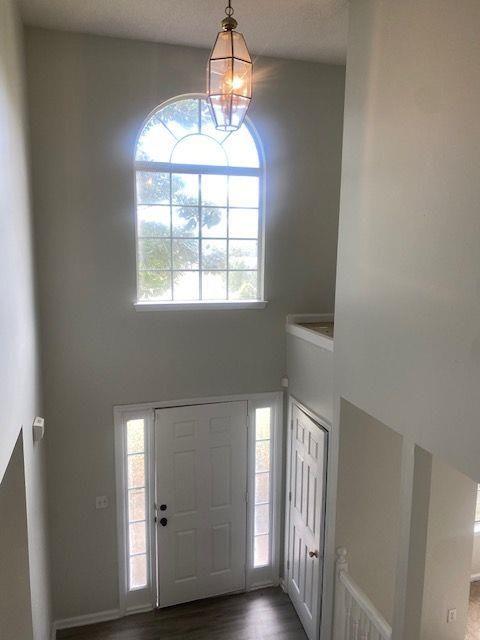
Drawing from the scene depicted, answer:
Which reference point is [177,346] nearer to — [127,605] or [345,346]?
[345,346]

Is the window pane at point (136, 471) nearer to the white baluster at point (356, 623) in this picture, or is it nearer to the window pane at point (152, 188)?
the white baluster at point (356, 623)

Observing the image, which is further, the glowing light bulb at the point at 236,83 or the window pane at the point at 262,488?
the window pane at the point at 262,488

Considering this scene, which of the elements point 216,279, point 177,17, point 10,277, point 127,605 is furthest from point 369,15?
point 127,605

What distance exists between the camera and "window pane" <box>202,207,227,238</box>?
176 inches

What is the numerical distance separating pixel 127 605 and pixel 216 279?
130 inches

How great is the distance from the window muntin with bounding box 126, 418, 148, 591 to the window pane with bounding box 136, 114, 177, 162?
2.45m

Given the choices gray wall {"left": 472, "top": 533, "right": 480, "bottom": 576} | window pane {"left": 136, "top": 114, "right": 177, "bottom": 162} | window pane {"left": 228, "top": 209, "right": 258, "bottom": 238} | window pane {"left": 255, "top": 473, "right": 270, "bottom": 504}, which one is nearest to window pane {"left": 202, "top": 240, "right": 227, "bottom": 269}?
window pane {"left": 228, "top": 209, "right": 258, "bottom": 238}

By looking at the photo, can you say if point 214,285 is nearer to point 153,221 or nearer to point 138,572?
point 153,221

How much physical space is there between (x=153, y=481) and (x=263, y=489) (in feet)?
3.86

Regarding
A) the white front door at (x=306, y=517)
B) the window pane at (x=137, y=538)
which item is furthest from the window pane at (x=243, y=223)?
the window pane at (x=137, y=538)

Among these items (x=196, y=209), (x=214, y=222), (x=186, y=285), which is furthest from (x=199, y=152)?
(x=186, y=285)

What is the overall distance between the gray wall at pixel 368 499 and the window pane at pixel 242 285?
5.21 feet

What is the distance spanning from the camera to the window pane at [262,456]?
4.90 meters

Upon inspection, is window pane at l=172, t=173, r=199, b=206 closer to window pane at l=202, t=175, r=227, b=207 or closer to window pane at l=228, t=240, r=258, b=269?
window pane at l=202, t=175, r=227, b=207
